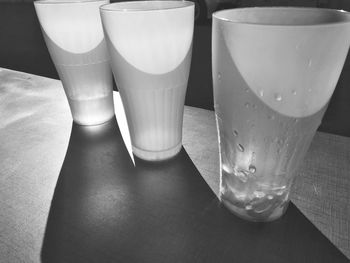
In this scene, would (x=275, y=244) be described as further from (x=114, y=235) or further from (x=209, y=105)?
(x=209, y=105)

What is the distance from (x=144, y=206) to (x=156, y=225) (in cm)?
3

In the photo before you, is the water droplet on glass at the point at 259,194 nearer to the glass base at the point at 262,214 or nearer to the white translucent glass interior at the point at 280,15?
the glass base at the point at 262,214

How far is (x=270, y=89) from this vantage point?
183mm

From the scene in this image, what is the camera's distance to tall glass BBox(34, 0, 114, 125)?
32 centimetres

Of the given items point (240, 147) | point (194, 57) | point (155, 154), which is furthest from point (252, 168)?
point (194, 57)

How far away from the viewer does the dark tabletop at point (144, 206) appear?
9.0 inches

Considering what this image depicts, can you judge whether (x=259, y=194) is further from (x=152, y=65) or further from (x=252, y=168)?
(x=152, y=65)

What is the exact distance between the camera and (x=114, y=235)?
0.80 ft

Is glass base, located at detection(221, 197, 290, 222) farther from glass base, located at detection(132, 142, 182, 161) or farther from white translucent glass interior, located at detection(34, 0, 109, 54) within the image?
white translucent glass interior, located at detection(34, 0, 109, 54)

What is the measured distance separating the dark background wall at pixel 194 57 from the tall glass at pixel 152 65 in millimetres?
149

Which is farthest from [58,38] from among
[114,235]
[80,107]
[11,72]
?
[11,72]

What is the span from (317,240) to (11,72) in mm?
634

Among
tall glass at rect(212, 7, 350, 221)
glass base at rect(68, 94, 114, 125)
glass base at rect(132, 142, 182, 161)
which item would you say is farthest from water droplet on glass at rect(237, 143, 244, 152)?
glass base at rect(68, 94, 114, 125)

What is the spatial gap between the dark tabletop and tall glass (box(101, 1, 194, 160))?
29 mm
